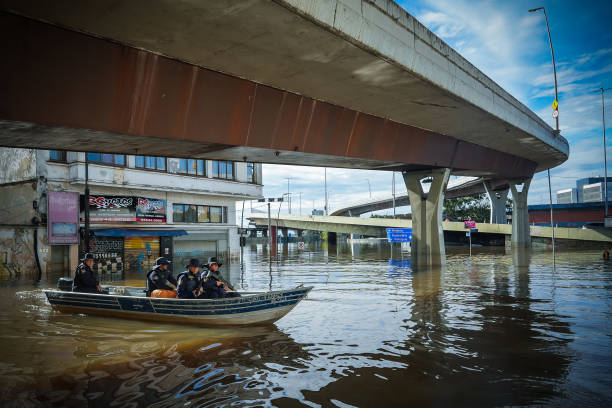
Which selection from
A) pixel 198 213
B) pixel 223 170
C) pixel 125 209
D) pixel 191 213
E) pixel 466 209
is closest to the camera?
pixel 125 209

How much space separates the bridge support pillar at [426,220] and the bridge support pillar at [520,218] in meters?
22.8

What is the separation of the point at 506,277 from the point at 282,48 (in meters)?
16.6

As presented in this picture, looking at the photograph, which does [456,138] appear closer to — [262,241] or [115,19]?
[115,19]

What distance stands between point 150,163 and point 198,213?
20.0 feet

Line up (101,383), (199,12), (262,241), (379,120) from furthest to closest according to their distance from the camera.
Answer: (262,241), (379,120), (199,12), (101,383)

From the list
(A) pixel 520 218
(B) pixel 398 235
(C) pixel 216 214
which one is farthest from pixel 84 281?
(A) pixel 520 218

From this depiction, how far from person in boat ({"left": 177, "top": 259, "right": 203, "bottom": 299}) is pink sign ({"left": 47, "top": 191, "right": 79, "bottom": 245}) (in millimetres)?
17170

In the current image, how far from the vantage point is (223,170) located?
34781mm

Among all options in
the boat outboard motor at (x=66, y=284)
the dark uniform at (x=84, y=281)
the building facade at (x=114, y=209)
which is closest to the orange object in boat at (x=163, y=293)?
the dark uniform at (x=84, y=281)

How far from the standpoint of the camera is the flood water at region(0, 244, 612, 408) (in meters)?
6.49

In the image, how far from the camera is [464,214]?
7988 cm

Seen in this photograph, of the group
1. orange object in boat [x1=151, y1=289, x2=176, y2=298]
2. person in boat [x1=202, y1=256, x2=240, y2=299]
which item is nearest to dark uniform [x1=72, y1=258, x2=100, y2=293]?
orange object in boat [x1=151, y1=289, x2=176, y2=298]

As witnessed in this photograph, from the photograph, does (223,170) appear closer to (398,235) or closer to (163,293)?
(398,235)

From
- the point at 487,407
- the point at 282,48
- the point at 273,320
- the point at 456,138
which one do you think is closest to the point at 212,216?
the point at 456,138
